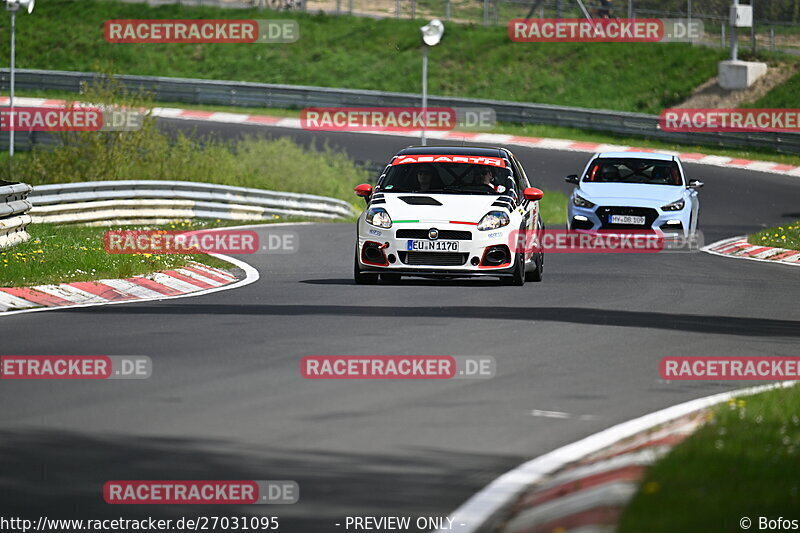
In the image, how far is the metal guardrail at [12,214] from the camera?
62.7 feet

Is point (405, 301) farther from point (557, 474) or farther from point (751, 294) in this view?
point (557, 474)

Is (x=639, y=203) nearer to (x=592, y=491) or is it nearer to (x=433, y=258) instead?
(x=433, y=258)

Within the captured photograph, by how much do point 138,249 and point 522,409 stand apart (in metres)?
11.8

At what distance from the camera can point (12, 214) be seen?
19.5 meters

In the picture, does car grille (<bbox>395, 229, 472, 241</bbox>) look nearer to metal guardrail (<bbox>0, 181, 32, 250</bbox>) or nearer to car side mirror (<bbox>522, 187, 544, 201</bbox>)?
car side mirror (<bbox>522, 187, 544, 201</bbox>)

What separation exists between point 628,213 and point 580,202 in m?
0.83

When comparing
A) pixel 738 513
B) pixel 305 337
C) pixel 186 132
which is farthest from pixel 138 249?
pixel 186 132

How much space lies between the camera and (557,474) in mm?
7727

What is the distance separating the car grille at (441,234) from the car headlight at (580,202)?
763 centimetres

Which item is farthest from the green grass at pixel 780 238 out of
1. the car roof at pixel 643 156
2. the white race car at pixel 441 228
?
the white race car at pixel 441 228

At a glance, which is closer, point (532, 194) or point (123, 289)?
point (123, 289)

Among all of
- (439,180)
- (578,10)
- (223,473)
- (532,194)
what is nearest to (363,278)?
(439,180)

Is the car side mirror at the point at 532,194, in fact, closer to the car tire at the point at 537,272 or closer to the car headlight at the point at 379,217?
the car tire at the point at 537,272

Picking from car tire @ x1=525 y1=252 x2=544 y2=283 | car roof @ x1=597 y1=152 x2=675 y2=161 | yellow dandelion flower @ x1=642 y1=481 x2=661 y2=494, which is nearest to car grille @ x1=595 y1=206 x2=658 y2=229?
car roof @ x1=597 y1=152 x2=675 y2=161
